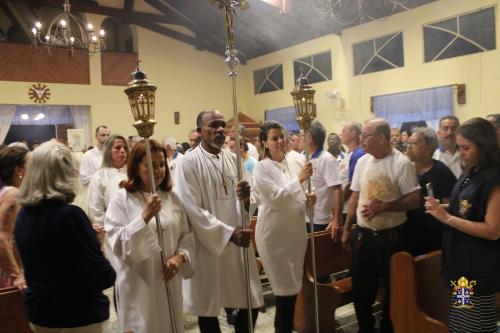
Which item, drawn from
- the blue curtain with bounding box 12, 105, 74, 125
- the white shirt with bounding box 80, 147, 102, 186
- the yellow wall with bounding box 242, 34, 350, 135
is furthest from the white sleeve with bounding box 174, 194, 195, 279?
the blue curtain with bounding box 12, 105, 74, 125

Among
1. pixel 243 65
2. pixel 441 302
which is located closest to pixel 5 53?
pixel 243 65

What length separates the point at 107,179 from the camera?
405 cm

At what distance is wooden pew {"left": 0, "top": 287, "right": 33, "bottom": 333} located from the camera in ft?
8.34

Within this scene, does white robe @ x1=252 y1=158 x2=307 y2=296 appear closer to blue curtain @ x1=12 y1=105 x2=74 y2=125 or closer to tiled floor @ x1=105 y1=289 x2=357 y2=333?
tiled floor @ x1=105 y1=289 x2=357 y2=333

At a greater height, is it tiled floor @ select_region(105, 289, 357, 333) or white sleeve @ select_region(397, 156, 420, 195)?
white sleeve @ select_region(397, 156, 420, 195)

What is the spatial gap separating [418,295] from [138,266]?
192 cm

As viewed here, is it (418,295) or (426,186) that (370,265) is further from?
(426,186)

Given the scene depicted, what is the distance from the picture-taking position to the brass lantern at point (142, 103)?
232 cm

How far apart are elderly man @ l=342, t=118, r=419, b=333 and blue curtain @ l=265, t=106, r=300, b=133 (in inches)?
372

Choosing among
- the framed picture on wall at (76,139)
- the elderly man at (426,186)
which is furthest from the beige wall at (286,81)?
the elderly man at (426,186)

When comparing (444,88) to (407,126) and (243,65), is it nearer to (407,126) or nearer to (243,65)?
(407,126)

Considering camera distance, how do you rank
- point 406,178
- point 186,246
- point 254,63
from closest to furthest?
point 186,246 < point 406,178 < point 254,63

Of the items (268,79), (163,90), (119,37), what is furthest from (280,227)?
(119,37)

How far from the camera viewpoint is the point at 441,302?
3.25m
